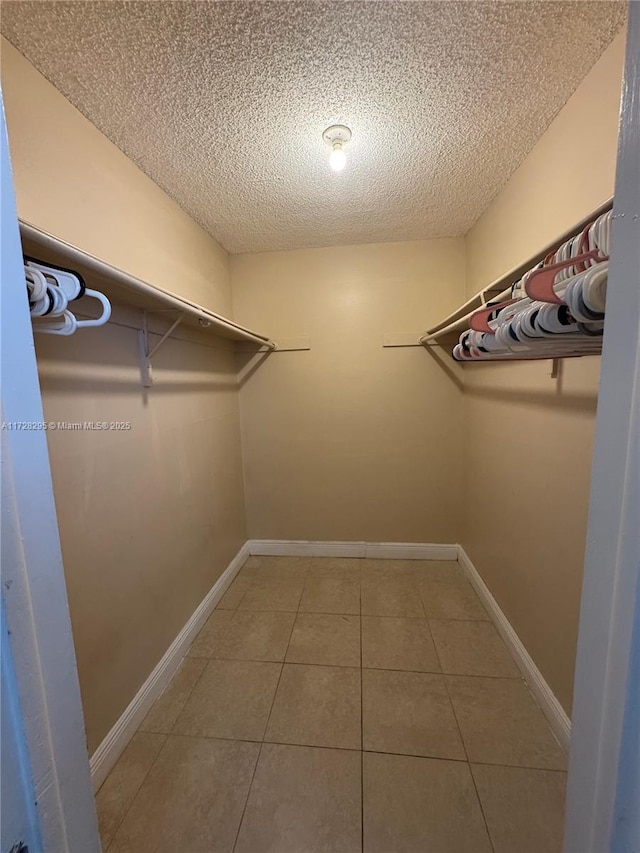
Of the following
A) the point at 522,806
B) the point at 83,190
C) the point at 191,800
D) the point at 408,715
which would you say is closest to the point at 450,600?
the point at 408,715

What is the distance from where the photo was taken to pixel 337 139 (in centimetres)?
134

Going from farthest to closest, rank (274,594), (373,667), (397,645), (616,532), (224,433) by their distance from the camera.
Result: 1. (224,433)
2. (274,594)
3. (397,645)
4. (373,667)
5. (616,532)

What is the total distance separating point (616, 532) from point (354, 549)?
2.35m

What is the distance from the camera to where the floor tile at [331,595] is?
80.8 inches

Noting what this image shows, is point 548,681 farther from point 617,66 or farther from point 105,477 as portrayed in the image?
point 617,66

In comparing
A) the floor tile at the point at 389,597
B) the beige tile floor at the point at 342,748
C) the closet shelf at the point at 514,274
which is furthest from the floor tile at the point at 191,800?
the closet shelf at the point at 514,274

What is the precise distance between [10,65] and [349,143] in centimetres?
112

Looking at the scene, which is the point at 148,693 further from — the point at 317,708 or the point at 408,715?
the point at 408,715

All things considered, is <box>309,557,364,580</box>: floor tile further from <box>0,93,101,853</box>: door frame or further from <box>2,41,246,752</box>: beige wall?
<box>0,93,101,853</box>: door frame

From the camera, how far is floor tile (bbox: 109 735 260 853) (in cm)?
102

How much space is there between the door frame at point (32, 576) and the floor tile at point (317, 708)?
3.37ft

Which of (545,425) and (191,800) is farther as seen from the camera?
(545,425)

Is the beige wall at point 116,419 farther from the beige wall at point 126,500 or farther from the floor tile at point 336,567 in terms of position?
the floor tile at point 336,567

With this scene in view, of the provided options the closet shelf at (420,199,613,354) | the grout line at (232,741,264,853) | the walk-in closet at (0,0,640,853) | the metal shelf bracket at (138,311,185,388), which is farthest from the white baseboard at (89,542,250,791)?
the closet shelf at (420,199,613,354)
